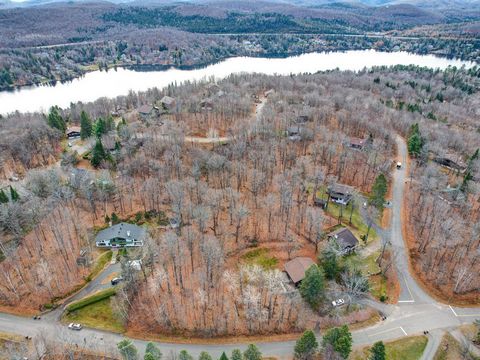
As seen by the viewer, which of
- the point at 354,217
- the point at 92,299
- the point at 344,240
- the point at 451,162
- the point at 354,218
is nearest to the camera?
the point at 92,299

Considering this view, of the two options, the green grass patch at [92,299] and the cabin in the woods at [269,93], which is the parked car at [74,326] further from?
the cabin in the woods at [269,93]

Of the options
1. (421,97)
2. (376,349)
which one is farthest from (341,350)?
(421,97)

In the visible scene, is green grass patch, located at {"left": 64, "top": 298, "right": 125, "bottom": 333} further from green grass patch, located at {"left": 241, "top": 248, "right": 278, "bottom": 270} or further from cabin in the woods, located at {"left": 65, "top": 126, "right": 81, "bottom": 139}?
cabin in the woods, located at {"left": 65, "top": 126, "right": 81, "bottom": 139}

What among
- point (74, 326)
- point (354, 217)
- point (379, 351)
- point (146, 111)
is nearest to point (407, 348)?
point (379, 351)

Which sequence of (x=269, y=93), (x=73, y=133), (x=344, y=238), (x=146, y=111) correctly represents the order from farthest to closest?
(x=269, y=93) < (x=146, y=111) < (x=73, y=133) < (x=344, y=238)

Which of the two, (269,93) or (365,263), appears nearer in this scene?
Result: (365,263)

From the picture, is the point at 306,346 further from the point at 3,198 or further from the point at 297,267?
the point at 3,198

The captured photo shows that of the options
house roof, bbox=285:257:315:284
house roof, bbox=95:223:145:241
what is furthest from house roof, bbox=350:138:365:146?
house roof, bbox=95:223:145:241
